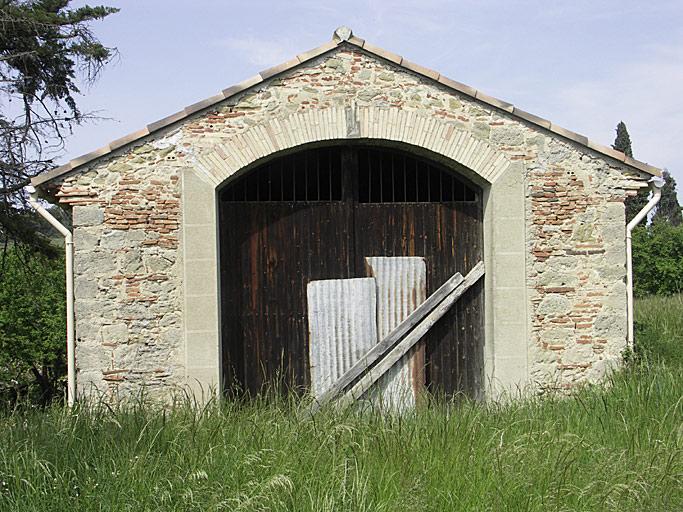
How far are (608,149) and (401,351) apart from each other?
3035 millimetres

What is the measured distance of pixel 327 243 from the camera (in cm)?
771

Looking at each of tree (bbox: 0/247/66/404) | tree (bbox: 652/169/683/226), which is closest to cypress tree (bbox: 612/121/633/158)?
tree (bbox: 652/169/683/226)

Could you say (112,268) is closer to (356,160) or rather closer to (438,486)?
(356,160)

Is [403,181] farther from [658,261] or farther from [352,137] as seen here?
[658,261]

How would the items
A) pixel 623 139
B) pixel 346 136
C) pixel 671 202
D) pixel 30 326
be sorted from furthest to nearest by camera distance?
pixel 671 202, pixel 623 139, pixel 30 326, pixel 346 136

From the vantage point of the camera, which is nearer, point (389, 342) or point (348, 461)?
point (348, 461)

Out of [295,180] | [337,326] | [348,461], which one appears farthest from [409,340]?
[348,461]

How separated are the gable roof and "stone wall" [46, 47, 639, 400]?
Answer: 0.08 meters

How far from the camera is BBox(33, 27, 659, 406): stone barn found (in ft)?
23.5

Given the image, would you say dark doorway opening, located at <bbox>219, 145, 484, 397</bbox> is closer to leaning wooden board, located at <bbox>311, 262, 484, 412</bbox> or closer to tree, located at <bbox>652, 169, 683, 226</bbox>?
leaning wooden board, located at <bbox>311, 262, 484, 412</bbox>

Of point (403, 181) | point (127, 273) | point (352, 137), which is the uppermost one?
point (352, 137)

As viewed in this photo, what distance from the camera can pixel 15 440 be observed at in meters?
5.28

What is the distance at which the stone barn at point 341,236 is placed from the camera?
7148 millimetres

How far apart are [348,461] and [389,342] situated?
9.09ft
